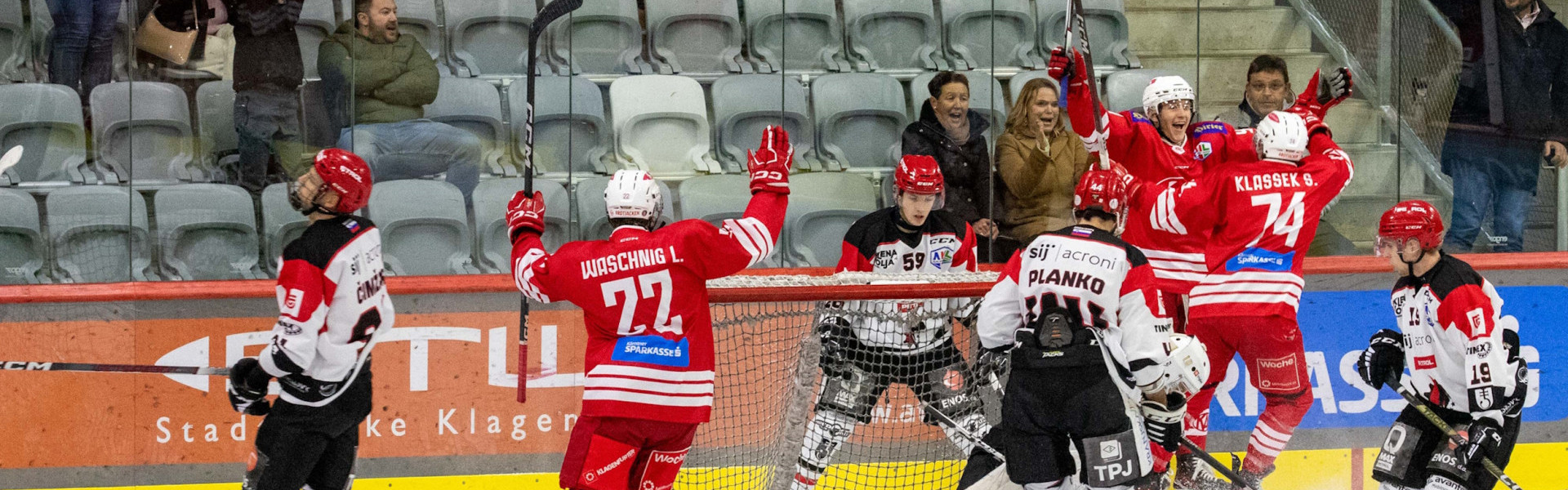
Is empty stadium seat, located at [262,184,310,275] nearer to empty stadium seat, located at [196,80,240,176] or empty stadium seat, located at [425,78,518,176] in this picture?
empty stadium seat, located at [196,80,240,176]

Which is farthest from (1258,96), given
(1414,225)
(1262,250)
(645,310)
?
(645,310)

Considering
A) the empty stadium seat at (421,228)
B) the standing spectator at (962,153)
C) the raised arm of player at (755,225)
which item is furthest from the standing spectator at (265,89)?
the standing spectator at (962,153)

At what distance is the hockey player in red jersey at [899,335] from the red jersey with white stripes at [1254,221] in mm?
703

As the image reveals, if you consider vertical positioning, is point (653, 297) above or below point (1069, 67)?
below

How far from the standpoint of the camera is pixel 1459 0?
5512mm

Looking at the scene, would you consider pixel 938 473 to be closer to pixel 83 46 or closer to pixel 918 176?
pixel 918 176

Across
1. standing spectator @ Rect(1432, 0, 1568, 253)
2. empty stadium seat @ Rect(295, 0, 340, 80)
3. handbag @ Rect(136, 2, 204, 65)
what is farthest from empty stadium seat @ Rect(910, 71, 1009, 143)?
handbag @ Rect(136, 2, 204, 65)

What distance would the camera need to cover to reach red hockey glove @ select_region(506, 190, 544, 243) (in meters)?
3.74

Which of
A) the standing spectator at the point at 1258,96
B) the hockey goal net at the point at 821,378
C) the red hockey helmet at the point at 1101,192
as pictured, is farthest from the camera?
the standing spectator at the point at 1258,96

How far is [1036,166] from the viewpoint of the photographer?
5.15 metres

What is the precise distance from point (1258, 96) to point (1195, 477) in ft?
4.66

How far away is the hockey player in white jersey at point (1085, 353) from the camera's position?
3.62 m

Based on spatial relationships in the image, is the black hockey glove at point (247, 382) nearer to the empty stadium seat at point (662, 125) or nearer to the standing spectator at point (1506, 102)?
the empty stadium seat at point (662, 125)

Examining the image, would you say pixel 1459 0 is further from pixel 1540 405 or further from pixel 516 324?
pixel 516 324
